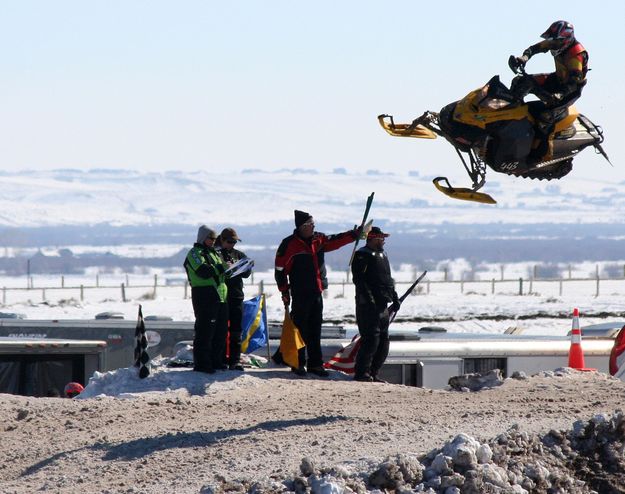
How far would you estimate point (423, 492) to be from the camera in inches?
330

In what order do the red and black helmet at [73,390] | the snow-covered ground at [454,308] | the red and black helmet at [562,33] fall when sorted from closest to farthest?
the red and black helmet at [562,33] < the red and black helmet at [73,390] < the snow-covered ground at [454,308]

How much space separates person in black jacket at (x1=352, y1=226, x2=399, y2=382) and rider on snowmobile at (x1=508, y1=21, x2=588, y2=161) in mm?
3002

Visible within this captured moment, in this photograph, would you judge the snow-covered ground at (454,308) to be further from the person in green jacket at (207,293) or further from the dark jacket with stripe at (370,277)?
the person in green jacket at (207,293)

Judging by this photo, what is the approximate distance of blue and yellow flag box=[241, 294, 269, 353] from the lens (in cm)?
1464

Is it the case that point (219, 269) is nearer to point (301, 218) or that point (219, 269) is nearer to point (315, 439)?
point (301, 218)

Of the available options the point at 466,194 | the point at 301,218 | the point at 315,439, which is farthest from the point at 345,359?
the point at 315,439

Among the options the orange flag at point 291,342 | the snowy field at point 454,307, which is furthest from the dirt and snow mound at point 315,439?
the snowy field at point 454,307

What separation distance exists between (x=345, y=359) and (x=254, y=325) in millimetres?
1095

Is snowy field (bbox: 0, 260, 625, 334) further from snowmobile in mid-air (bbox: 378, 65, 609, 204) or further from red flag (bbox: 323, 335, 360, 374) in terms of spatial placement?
snowmobile in mid-air (bbox: 378, 65, 609, 204)

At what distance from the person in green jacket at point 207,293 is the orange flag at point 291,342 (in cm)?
74

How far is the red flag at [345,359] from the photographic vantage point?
574 inches

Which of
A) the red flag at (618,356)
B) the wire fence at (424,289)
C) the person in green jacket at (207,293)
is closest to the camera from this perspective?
the person in green jacket at (207,293)

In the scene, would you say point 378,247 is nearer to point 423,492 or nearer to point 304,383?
point 304,383

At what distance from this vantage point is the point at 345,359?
1467 centimetres
